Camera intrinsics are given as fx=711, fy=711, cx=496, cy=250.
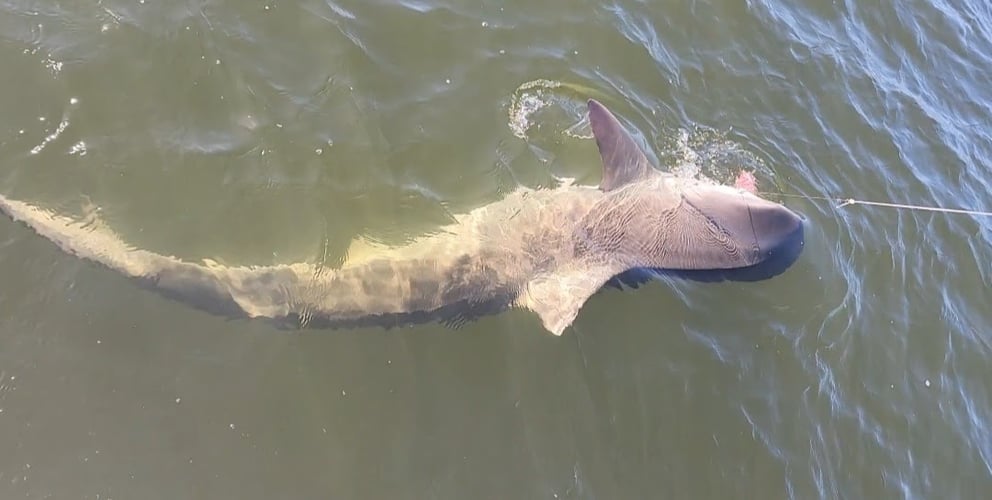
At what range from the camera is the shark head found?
7.71m

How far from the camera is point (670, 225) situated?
25.5 ft

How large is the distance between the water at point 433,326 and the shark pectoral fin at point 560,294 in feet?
0.54

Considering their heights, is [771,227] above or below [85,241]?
below

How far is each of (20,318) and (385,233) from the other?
321cm

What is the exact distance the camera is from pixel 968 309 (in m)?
10.1

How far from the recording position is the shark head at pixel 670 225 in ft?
25.3

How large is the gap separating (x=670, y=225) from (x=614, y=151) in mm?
1018

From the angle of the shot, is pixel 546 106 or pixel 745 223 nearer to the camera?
pixel 745 223

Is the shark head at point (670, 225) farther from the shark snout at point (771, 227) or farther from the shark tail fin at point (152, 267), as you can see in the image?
the shark tail fin at point (152, 267)

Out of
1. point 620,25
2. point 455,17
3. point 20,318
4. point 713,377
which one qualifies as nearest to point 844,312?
point 713,377

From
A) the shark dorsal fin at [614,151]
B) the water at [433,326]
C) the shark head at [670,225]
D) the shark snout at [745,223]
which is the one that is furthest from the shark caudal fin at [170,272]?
the shark snout at [745,223]

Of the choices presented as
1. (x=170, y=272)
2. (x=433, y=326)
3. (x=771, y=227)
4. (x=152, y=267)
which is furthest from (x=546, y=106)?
(x=152, y=267)

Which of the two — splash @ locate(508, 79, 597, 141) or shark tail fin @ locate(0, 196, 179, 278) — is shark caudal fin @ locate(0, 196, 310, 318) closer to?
shark tail fin @ locate(0, 196, 179, 278)

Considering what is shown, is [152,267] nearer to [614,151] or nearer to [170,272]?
[170,272]
